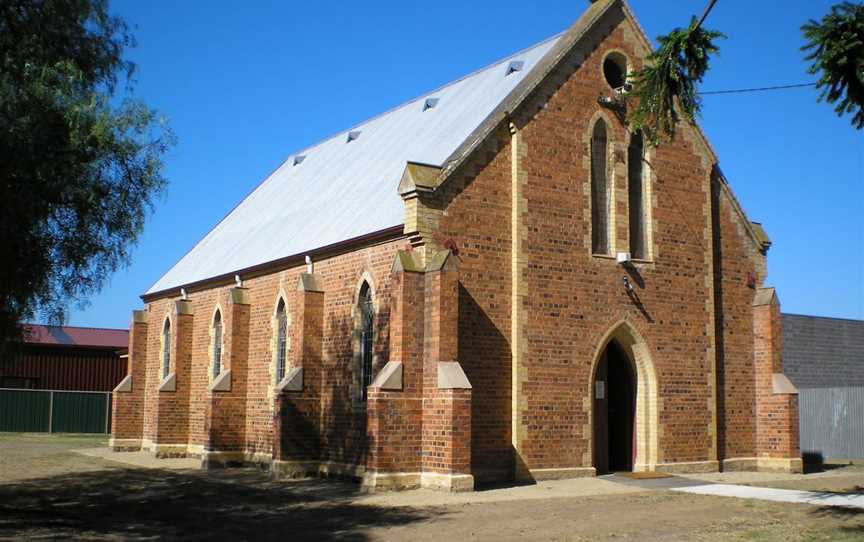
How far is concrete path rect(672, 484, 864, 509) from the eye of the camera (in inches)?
694

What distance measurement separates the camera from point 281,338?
89.7ft

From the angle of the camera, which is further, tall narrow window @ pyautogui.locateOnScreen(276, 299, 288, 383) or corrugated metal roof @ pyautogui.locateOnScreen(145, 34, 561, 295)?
tall narrow window @ pyautogui.locateOnScreen(276, 299, 288, 383)

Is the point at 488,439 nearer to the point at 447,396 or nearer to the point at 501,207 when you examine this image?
the point at 447,396

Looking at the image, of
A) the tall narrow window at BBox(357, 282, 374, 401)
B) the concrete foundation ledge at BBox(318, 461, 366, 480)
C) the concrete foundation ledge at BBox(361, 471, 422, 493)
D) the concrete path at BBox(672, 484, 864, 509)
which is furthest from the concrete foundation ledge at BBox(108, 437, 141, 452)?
the concrete path at BBox(672, 484, 864, 509)

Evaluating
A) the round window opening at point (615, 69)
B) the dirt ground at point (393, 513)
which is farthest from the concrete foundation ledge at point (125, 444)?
the round window opening at point (615, 69)

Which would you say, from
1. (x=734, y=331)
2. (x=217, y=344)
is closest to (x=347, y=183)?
(x=217, y=344)

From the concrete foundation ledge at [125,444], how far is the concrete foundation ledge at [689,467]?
20.7 meters

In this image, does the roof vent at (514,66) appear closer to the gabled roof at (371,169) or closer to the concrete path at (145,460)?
the gabled roof at (371,169)

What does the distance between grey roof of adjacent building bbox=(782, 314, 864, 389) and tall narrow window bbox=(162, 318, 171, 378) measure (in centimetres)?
2363

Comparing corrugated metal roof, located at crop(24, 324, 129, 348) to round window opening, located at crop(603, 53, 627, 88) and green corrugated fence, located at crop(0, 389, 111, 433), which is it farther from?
round window opening, located at crop(603, 53, 627, 88)

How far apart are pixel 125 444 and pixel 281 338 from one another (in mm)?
11212

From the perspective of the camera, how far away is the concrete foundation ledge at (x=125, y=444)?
1356 inches

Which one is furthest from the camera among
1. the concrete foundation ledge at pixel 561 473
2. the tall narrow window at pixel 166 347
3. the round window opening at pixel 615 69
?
the tall narrow window at pixel 166 347

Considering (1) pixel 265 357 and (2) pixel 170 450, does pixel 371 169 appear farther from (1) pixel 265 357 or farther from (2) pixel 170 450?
(2) pixel 170 450
